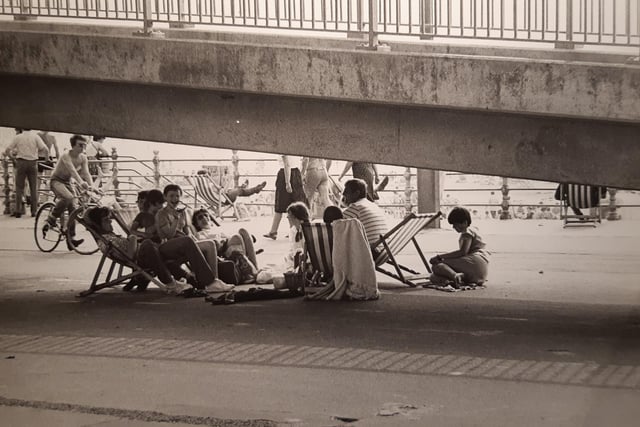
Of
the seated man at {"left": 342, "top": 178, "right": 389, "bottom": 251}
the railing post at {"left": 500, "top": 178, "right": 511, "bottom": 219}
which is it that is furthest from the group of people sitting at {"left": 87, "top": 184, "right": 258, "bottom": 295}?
the railing post at {"left": 500, "top": 178, "right": 511, "bottom": 219}

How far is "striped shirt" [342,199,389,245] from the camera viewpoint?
13.2 metres

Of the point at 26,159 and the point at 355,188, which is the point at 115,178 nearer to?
the point at 26,159

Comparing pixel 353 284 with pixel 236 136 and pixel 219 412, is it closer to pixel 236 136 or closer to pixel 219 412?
pixel 236 136

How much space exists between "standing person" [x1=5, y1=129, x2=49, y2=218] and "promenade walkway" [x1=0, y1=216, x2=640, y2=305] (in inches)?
31.4

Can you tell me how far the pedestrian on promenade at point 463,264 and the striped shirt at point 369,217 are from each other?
70cm

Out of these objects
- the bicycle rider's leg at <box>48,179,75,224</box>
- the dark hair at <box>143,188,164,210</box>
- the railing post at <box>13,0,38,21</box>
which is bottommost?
the bicycle rider's leg at <box>48,179,75,224</box>

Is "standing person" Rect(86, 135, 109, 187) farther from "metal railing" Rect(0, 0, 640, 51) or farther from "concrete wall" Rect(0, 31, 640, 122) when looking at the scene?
"concrete wall" Rect(0, 31, 640, 122)

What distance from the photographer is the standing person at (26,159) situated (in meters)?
22.3

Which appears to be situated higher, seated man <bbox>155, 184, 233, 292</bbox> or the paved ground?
seated man <bbox>155, 184, 233, 292</bbox>

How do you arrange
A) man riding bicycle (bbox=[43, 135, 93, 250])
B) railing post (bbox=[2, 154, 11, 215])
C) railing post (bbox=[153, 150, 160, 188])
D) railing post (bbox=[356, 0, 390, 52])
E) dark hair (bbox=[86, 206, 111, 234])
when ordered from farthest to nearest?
railing post (bbox=[153, 150, 160, 188]) < railing post (bbox=[2, 154, 11, 215]) < man riding bicycle (bbox=[43, 135, 93, 250]) < dark hair (bbox=[86, 206, 111, 234]) < railing post (bbox=[356, 0, 390, 52])

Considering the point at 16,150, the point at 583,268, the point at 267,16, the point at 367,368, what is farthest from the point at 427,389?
the point at 16,150

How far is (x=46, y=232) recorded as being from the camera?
18.3 meters

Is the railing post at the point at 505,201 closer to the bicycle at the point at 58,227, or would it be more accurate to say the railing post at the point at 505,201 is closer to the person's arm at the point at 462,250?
the bicycle at the point at 58,227

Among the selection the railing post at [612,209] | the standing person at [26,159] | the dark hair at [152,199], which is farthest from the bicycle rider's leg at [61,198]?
the railing post at [612,209]
